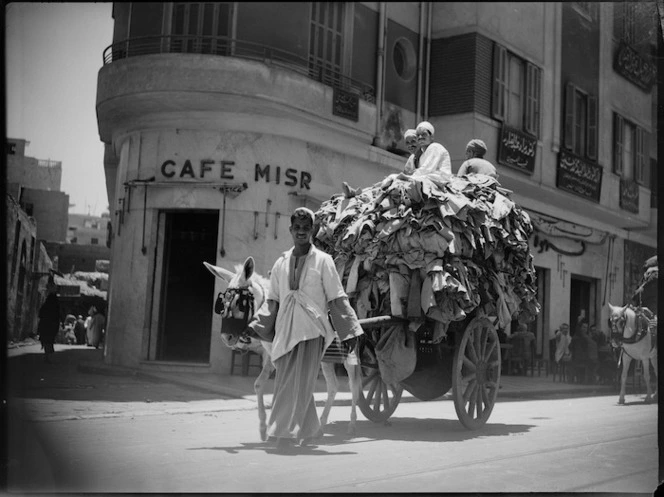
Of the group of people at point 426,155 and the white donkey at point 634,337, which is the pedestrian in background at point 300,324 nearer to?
the group of people at point 426,155

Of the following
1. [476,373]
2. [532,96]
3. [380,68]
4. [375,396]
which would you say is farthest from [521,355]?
[380,68]

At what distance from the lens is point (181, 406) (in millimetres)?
5871

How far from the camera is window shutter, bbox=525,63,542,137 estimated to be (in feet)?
25.1

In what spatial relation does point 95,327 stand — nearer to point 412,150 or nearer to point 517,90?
point 412,150

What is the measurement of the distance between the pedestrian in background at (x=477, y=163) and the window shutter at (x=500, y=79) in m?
1.78

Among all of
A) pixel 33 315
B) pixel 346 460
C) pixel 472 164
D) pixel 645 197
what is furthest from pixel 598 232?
pixel 33 315

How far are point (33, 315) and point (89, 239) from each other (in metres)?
0.85

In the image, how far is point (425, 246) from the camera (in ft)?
18.4

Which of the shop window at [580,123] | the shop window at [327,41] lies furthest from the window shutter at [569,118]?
the shop window at [327,41]

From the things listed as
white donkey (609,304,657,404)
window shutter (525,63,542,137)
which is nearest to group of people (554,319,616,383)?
white donkey (609,304,657,404)

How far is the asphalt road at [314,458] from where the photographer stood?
418 centimetres

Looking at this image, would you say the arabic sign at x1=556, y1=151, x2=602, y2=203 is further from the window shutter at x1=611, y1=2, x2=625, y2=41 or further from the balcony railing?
the balcony railing

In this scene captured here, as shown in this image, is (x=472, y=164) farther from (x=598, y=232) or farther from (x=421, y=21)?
(x=421, y=21)

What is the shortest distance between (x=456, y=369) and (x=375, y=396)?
100 cm
